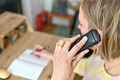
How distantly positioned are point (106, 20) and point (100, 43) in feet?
0.36

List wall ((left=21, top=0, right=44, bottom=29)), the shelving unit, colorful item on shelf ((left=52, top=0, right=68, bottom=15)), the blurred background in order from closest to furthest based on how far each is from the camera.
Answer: the shelving unit < wall ((left=21, top=0, right=44, bottom=29)) < the blurred background < colorful item on shelf ((left=52, top=0, right=68, bottom=15))

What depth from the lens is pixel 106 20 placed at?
0.49 m

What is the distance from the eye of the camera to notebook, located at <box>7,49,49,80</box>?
779 mm

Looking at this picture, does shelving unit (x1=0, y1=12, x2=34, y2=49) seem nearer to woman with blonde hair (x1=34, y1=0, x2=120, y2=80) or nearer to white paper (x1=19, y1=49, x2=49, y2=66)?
white paper (x1=19, y1=49, x2=49, y2=66)

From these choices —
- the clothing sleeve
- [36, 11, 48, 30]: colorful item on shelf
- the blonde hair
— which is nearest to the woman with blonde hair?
the blonde hair

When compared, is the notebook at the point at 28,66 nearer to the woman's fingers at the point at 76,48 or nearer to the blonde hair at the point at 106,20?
the woman's fingers at the point at 76,48

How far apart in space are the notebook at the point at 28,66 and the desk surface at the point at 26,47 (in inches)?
1.0

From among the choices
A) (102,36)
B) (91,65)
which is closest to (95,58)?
(91,65)

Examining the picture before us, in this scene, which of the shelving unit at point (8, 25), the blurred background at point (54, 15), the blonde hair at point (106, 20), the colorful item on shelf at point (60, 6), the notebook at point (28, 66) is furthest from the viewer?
the colorful item on shelf at point (60, 6)

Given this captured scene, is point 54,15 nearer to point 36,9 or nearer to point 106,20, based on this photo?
point 36,9

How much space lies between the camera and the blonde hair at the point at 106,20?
0.47 meters

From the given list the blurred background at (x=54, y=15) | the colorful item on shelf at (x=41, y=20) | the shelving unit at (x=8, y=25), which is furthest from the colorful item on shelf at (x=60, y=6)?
the shelving unit at (x=8, y=25)

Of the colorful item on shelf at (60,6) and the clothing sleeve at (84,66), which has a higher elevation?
the clothing sleeve at (84,66)

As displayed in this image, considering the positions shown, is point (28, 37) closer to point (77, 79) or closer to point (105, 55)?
point (77, 79)
